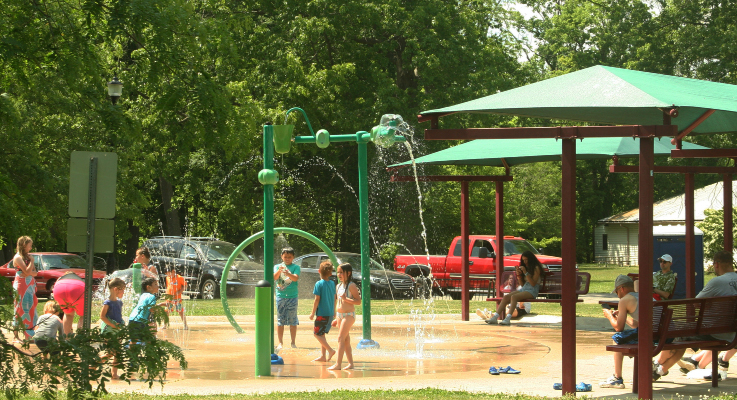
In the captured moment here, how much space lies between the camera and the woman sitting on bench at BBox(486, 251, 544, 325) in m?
14.4

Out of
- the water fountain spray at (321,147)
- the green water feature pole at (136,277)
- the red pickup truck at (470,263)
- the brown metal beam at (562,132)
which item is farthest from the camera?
the red pickup truck at (470,263)

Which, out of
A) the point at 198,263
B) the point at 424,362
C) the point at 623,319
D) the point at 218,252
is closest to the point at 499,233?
the point at 424,362

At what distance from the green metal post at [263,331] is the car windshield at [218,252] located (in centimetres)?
1495

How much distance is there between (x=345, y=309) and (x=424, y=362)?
1.46m

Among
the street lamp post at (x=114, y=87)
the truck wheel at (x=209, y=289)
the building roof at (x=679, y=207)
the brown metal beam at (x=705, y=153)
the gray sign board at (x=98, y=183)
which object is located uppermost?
the street lamp post at (x=114, y=87)

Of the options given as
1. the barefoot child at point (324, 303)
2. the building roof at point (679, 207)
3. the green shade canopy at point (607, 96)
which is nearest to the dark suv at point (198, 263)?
the barefoot child at point (324, 303)

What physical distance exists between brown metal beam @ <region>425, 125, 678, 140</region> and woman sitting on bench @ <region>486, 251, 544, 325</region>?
23.1 ft

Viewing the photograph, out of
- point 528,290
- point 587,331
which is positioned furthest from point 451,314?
point 587,331

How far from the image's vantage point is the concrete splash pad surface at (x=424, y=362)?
8.22 m

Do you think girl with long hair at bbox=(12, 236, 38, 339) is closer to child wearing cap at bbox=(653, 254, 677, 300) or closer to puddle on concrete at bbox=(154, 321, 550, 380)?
puddle on concrete at bbox=(154, 321, 550, 380)

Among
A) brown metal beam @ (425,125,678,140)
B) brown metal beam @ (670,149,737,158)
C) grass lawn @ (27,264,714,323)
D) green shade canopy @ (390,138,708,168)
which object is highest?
green shade canopy @ (390,138,708,168)

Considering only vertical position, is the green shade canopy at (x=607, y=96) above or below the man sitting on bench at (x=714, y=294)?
above

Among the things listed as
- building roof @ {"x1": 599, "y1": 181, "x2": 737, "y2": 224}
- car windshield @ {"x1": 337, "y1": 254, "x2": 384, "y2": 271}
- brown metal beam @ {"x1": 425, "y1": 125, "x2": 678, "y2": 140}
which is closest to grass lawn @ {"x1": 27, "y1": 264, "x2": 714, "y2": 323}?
car windshield @ {"x1": 337, "y1": 254, "x2": 384, "y2": 271}

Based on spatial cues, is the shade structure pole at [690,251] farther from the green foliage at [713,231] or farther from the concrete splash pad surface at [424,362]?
the green foliage at [713,231]
